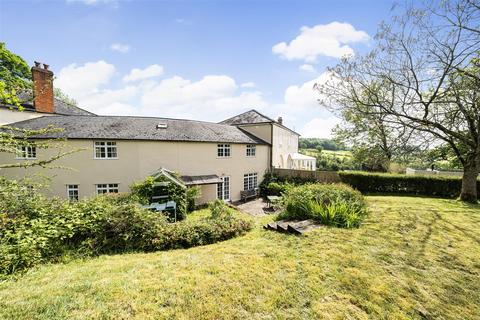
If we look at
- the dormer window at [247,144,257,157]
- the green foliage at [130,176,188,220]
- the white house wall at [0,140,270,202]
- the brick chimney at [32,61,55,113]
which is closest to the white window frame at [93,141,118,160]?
the white house wall at [0,140,270,202]

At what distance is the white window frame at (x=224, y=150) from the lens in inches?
774

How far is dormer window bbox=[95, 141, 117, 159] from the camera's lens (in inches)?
604

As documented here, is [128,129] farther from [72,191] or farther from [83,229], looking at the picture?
[83,229]

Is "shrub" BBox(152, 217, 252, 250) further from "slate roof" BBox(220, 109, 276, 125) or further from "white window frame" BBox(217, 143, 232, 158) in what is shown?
"slate roof" BBox(220, 109, 276, 125)

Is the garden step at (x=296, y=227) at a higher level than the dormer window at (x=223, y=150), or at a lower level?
lower

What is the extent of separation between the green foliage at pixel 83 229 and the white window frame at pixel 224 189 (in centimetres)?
1074

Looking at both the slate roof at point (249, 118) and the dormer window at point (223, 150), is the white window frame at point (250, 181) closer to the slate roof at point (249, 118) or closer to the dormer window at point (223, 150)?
the dormer window at point (223, 150)

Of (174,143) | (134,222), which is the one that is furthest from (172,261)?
(174,143)

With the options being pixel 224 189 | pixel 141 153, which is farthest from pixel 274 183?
pixel 141 153

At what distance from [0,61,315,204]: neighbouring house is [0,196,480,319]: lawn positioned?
9.89 m

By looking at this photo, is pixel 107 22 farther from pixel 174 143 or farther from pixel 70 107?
pixel 70 107

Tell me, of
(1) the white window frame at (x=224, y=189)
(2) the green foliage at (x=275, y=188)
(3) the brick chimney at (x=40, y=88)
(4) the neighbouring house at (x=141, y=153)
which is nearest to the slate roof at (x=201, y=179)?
(4) the neighbouring house at (x=141, y=153)

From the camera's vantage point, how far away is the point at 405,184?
18.6 metres

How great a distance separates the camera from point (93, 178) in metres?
15.4
